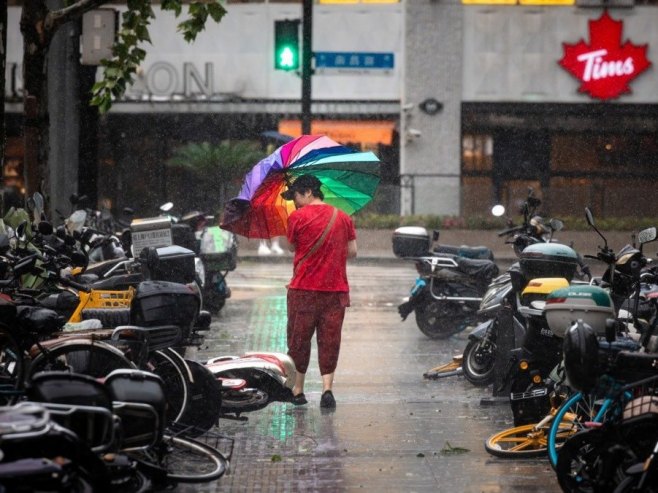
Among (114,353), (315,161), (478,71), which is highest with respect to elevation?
(478,71)

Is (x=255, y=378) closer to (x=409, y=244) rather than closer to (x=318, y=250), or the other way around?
(x=318, y=250)

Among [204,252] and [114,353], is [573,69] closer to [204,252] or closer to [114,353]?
A: [204,252]

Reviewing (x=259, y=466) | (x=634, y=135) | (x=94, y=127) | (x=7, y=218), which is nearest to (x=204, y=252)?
(x=94, y=127)

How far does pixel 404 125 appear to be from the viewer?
3269cm

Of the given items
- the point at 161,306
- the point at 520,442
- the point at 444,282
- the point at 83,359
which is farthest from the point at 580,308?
→ the point at 444,282

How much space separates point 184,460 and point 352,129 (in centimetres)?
2628

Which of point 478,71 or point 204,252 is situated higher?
point 478,71

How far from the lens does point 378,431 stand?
8.52 meters

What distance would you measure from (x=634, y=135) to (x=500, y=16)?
5.33 m

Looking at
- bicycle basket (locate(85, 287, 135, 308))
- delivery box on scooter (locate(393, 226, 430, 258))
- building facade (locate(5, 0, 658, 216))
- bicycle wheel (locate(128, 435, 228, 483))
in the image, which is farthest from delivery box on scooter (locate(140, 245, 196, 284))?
building facade (locate(5, 0, 658, 216))

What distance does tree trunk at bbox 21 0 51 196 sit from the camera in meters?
12.1

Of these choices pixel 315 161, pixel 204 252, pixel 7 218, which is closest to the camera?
pixel 315 161

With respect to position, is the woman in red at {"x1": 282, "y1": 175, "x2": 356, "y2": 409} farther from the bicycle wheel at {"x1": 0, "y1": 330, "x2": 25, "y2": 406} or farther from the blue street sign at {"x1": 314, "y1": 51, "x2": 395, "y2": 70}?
the blue street sign at {"x1": 314, "y1": 51, "x2": 395, "y2": 70}

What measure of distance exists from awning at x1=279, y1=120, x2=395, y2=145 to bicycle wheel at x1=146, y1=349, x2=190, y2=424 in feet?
82.7
